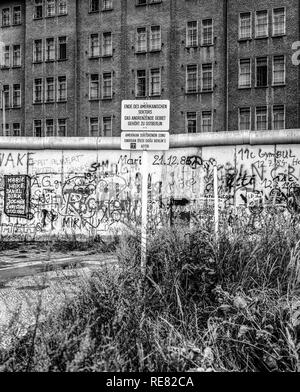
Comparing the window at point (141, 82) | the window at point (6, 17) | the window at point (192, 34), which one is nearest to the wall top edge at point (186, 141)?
the window at point (192, 34)

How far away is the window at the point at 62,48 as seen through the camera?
169 feet

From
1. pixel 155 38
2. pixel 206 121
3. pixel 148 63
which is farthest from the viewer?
pixel 148 63

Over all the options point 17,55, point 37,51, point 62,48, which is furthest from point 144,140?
point 17,55

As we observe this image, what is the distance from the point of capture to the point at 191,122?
46.8m

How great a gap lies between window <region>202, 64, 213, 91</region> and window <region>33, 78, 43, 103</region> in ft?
48.5

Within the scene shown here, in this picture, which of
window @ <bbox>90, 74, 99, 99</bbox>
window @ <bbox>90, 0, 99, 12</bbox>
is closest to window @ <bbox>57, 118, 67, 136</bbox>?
window @ <bbox>90, 74, 99, 99</bbox>

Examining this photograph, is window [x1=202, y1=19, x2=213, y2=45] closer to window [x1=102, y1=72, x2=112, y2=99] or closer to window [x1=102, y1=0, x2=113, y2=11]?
window [x1=102, y1=0, x2=113, y2=11]

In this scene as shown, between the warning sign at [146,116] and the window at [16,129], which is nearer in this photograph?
the warning sign at [146,116]

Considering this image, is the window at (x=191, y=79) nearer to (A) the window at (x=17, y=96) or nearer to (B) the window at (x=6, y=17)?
(A) the window at (x=17, y=96)

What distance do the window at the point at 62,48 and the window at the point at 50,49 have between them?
0.57 metres

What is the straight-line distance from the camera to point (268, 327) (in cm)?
417

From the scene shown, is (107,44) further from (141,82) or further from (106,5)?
(141,82)

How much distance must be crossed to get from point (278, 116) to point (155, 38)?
38.4 ft
